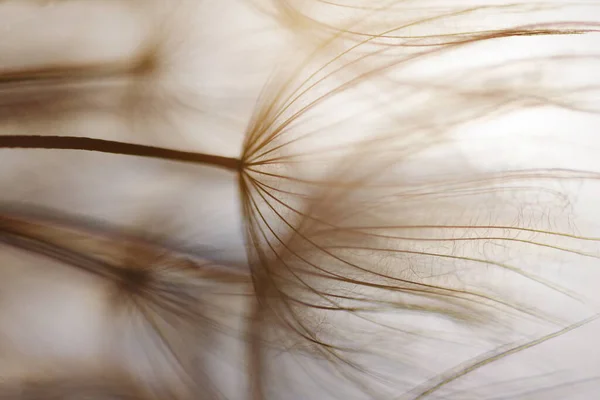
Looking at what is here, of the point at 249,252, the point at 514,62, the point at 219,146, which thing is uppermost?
the point at 514,62

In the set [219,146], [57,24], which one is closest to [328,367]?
[219,146]

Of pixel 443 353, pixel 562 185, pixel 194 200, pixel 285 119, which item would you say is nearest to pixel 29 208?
pixel 194 200

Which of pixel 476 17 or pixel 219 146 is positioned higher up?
pixel 476 17

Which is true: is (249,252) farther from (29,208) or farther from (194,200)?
(29,208)
